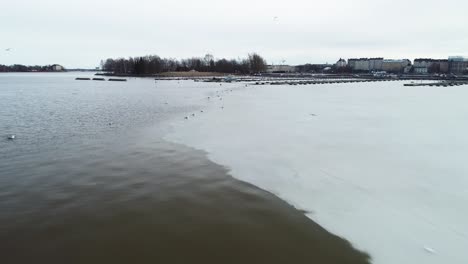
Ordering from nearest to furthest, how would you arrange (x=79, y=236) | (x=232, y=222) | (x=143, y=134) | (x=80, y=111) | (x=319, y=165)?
(x=79, y=236), (x=232, y=222), (x=319, y=165), (x=143, y=134), (x=80, y=111)

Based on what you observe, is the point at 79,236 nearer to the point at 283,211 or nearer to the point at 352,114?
the point at 283,211

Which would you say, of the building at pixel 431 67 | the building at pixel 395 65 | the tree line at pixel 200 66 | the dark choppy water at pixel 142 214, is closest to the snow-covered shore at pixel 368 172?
the dark choppy water at pixel 142 214

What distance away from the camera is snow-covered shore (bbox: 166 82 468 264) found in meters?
6.15

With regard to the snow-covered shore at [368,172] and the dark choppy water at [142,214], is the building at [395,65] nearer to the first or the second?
the snow-covered shore at [368,172]

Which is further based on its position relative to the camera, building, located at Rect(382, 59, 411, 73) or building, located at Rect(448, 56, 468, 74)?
building, located at Rect(382, 59, 411, 73)

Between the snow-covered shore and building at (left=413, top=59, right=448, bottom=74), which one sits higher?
building at (left=413, top=59, right=448, bottom=74)

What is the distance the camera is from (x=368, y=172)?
9516mm

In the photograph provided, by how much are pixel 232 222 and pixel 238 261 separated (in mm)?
1407

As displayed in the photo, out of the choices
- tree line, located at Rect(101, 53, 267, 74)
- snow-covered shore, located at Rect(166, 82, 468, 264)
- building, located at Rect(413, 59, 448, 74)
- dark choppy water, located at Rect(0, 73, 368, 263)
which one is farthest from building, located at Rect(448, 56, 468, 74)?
dark choppy water, located at Rect(0, 73, 368, 263)

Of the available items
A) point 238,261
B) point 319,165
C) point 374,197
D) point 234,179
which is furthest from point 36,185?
point 374,197

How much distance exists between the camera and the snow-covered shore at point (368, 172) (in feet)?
20.2

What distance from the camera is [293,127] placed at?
16.9 meters

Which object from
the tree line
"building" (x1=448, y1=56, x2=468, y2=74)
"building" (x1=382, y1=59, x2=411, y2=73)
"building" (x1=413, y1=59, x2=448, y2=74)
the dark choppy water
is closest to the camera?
the dark choppy water

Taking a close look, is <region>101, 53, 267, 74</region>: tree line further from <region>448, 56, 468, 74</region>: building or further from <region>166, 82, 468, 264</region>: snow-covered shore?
<region>166, 82, 468, 264</region>: snow-covered shore
